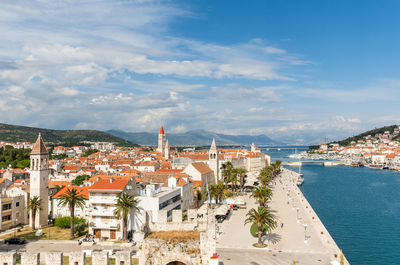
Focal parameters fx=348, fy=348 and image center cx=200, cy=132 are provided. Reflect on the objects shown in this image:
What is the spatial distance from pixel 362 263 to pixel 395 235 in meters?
18.0

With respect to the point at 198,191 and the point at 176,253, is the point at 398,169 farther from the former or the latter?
the point at 176,253

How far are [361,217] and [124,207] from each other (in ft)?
169

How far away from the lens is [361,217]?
239ft

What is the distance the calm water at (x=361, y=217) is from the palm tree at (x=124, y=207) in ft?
99.7

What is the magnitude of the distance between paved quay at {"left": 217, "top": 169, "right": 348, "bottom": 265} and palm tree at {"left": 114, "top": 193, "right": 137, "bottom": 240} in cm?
1307

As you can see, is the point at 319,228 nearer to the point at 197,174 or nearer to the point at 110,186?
the point at 110,186

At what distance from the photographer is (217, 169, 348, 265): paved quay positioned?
40.5 meters

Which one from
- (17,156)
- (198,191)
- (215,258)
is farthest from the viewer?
(17,156)

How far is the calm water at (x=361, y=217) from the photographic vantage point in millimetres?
50031

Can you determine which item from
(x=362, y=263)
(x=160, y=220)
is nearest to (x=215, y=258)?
(x=160, y=220)

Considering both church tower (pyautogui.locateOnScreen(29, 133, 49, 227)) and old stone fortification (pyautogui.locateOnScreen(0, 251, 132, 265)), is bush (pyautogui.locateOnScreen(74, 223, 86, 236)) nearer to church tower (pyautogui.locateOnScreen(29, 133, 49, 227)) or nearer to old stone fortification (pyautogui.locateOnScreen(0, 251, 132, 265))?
church tower (pyautogui.locateOnScreen(29, 133, 49, 227))

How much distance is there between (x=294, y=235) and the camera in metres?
51.6

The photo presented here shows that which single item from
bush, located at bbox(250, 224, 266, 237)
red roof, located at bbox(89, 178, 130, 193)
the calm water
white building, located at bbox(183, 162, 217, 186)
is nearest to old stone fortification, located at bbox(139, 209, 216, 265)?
bush, located at bbox(250, 224, 266, 237)

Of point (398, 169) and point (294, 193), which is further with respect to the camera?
point (398, 169)
